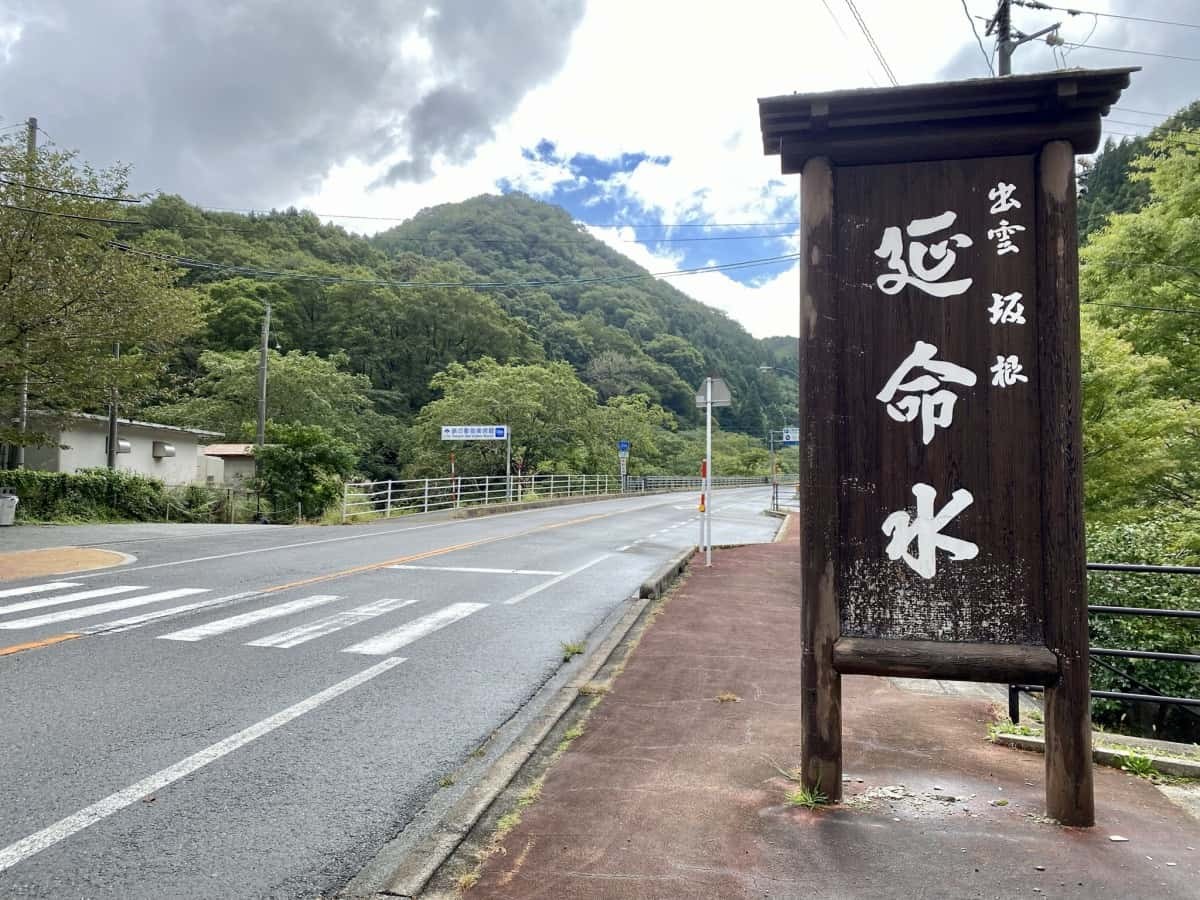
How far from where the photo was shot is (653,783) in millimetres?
3900

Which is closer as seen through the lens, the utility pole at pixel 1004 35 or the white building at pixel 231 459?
the utility pole at pixel 1004 35

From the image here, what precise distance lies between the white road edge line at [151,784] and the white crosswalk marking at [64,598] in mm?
5089

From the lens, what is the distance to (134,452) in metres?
28.9

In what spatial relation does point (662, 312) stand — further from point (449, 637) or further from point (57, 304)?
point (449, 637)

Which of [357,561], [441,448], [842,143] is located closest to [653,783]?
[842,143]

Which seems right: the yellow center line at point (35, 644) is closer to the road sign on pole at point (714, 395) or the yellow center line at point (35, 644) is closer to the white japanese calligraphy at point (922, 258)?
the white japanese calligraphy at point (922, 258)

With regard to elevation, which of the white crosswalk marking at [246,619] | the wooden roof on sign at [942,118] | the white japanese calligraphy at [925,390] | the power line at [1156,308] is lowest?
the white crosswalk marking at [246,619]

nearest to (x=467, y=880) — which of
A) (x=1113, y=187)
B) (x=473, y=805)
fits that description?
(x=473, y=805)

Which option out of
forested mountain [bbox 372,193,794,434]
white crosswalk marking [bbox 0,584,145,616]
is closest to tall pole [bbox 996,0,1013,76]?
white crosswalk marking [bbox 0,584,145,616]

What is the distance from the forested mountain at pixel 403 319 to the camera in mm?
38531

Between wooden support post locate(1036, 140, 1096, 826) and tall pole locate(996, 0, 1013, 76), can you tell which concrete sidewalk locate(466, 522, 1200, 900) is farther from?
tall pole locate(996, 0, 1013, 76)

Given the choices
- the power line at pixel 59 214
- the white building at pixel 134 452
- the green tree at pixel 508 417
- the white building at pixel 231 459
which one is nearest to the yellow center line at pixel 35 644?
the power line at pixel 59 214

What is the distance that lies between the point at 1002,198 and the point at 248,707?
5.35 meters

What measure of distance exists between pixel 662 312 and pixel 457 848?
90615 mm
